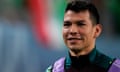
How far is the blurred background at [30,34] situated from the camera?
1586 millimetres

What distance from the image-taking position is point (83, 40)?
900 millimetres

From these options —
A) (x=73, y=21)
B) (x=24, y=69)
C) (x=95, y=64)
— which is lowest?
(x=24, y=69)

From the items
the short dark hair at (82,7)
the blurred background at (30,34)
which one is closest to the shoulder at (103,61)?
the short dark hair at (82,7)

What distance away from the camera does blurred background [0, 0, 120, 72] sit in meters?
1.59

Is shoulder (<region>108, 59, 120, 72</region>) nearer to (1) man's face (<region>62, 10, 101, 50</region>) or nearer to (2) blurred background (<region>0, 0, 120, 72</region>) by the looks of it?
(1) man's face (<region>62, 10, 101, 50</region>)

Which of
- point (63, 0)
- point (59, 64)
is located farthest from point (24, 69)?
point (59, 64)

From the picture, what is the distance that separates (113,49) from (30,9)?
0.47 meters

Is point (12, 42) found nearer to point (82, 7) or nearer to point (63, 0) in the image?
point (63, 0)

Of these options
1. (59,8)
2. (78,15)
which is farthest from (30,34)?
(78,15)

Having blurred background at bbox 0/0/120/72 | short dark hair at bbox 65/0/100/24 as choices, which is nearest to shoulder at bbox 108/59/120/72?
short dark hair at bbox 65/0/100/24

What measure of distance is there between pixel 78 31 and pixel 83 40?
3cm

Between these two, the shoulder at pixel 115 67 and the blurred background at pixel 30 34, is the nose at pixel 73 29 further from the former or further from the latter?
the blurred background at pixel 30 34

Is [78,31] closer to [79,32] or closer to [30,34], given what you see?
[79,32]

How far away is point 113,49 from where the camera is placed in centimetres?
153
